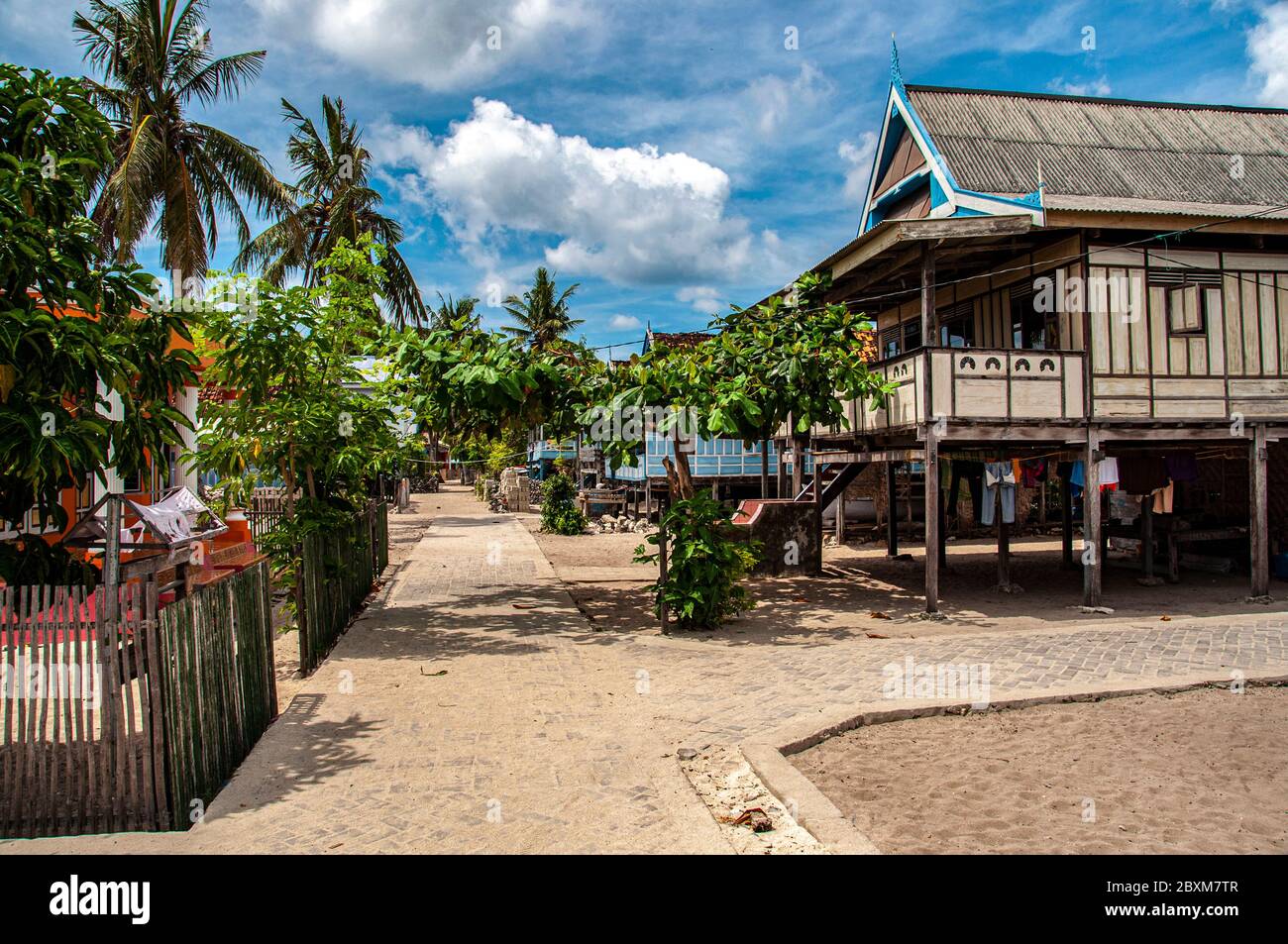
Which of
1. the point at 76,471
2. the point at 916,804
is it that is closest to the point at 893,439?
the point at 916,804

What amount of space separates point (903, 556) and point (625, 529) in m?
10.8

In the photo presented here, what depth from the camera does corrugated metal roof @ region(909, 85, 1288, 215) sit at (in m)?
15.5

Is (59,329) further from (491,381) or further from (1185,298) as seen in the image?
(1185,298)

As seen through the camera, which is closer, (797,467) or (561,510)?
(797,467)

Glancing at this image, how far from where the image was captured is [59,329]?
15.9ft

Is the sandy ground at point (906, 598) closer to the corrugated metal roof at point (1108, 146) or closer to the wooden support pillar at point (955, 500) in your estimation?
the wooden support pillar at point (955, 500)

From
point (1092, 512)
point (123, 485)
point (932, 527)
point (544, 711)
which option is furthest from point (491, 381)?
point (1092, 512)

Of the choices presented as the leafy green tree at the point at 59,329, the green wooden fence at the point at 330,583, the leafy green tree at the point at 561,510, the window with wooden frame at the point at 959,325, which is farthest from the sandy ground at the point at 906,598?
the leafy green tree at the point at 59,329

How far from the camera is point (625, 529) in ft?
90.8

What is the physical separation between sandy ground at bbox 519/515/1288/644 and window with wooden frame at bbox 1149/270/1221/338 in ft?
14.0

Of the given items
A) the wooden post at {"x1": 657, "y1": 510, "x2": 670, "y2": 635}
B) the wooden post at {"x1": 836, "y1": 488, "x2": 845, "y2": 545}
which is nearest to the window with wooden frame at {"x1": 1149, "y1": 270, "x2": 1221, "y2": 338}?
the wooden post at {"x1": 657, "y1": 510, "x2": 670, "y2": 635}

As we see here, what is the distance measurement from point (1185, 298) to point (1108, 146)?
17.9 ft

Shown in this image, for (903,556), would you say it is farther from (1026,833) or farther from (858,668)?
(1026,833)

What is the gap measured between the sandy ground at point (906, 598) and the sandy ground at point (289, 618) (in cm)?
380
